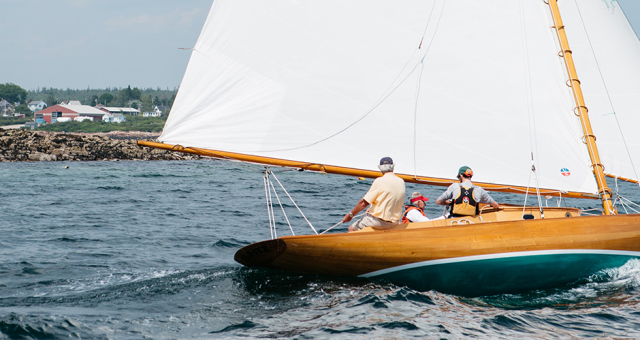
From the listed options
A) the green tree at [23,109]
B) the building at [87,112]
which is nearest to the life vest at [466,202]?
the building at [87,112]

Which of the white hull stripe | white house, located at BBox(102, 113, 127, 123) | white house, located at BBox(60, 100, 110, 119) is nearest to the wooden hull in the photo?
the white hull stripe

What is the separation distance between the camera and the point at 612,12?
9477 millimetres

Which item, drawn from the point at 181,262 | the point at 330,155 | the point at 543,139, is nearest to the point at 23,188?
the point at 181,262

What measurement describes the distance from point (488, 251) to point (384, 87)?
3141 mm

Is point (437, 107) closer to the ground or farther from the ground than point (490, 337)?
farther from the ground

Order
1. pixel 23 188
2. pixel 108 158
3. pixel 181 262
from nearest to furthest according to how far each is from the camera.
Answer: pixel 181 262 → pixel 23 188 → pixel 108 158

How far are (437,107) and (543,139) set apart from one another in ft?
5.51

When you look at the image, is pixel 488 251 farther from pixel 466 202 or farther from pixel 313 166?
pixel 313 166

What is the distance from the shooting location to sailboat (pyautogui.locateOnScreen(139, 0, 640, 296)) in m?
8.80

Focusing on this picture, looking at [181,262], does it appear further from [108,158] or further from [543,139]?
[108,158]

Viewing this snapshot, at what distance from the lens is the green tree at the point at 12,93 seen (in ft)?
553

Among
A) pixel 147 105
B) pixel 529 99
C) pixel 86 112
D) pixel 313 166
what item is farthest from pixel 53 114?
pixel 529 99

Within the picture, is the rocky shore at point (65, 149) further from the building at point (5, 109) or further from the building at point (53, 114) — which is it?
the building at point (5, 109)

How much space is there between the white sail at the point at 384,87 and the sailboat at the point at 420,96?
2 cm
